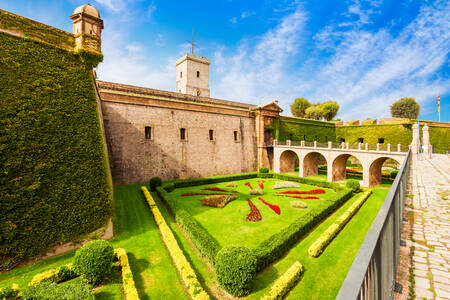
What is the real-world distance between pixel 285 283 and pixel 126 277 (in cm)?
528

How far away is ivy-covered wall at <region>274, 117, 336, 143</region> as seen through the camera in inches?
1237

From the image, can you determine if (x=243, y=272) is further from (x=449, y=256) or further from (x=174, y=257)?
(x=449, y=256)

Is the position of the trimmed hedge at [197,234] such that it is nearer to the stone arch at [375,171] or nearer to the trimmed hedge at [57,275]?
the trimmed hedge at [57,275]

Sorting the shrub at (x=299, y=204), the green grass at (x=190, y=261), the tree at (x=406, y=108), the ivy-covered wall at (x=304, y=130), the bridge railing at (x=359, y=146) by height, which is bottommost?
the green grass at (x=190, y=261)

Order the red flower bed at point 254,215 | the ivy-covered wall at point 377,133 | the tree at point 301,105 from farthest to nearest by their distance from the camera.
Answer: the tree at point 301,105, the ivy-covered wall at point 377,133, the red flower bed at point 254,215

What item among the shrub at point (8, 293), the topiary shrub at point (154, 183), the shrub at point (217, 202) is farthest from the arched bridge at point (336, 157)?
the shrub at point (8, 293)

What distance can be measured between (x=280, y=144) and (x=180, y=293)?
80.3 feet

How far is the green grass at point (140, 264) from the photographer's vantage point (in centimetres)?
678

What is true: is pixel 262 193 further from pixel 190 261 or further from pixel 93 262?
pixel 93 262

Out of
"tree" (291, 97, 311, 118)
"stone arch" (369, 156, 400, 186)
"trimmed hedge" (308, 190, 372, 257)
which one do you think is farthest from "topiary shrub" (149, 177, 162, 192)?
"tree" (291, 97, 311, 118)

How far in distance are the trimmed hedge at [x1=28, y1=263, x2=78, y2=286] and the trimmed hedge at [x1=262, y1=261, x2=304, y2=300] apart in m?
6.59

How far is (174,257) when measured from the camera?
8242mm

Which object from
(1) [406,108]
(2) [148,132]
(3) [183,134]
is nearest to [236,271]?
(2) [148,132]

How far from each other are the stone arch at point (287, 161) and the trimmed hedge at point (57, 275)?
80.5 ft
